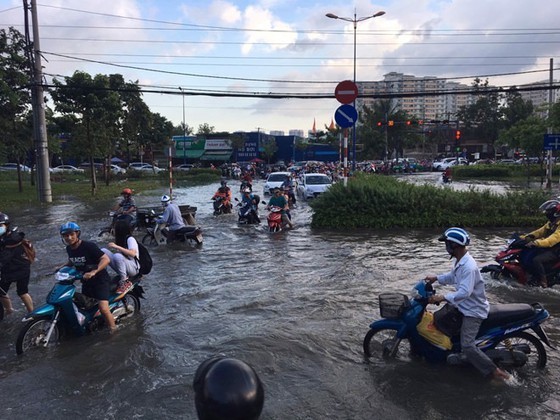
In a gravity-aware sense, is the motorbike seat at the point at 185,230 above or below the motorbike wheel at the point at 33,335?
above

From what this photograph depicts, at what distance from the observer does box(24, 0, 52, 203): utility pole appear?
67.2 feet

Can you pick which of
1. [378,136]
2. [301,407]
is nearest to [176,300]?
[301,407]

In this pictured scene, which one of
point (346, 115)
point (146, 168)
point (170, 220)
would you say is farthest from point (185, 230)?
point (146, 168)

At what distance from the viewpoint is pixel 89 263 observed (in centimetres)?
574

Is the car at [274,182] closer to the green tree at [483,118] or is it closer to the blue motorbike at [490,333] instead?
the blue motorbike at [490,333]

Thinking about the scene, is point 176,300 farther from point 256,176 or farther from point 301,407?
point 256,176

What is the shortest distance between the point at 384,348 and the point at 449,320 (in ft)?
2.84

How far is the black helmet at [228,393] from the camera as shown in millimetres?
1418

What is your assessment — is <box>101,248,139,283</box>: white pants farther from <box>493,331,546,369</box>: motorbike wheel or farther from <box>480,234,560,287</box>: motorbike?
<box>480,234,560,287</box>: motorbike

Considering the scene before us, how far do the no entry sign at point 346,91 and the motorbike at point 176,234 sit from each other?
5.46 meters

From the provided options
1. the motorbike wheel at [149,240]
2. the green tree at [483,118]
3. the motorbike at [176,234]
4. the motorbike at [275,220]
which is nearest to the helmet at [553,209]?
the motorbike at [275,220]

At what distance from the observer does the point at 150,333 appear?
243 inches

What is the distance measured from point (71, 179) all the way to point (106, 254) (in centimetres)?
3826

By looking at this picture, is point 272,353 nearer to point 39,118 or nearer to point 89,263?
point 89,263
